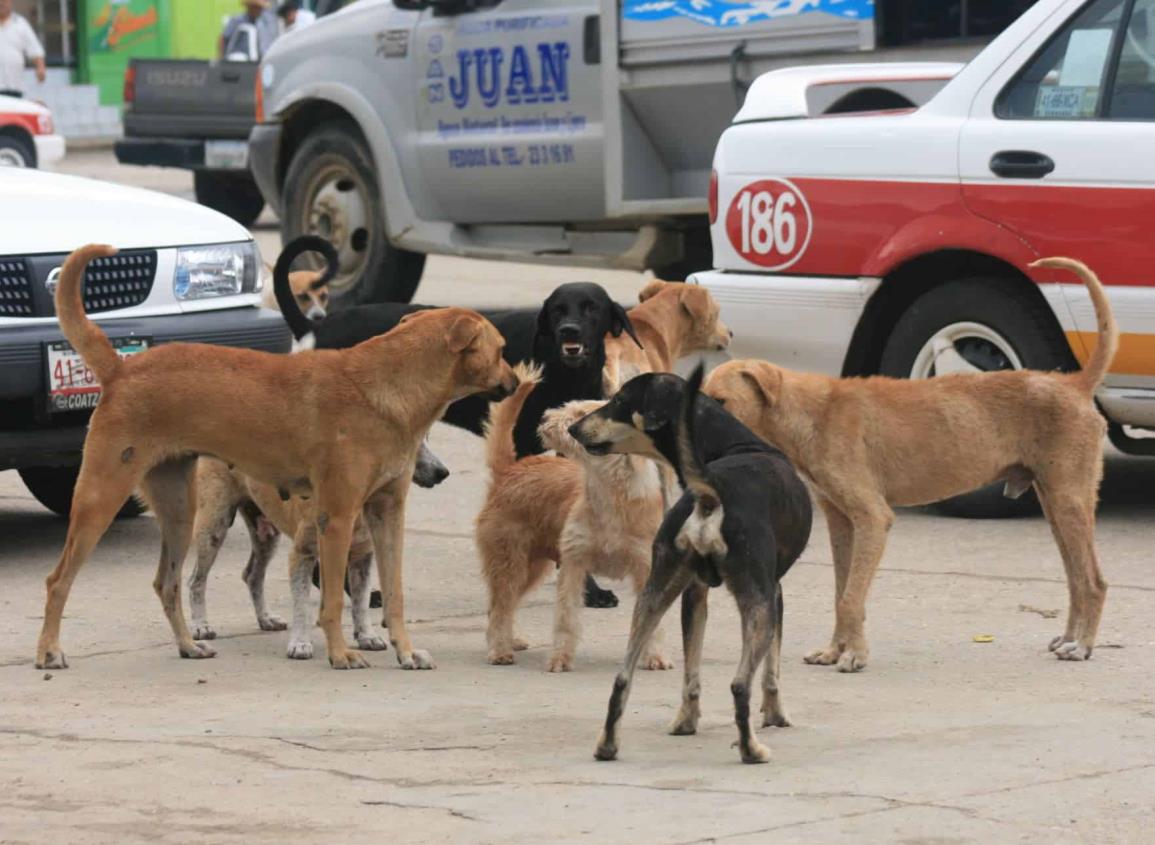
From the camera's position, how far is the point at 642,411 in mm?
5766

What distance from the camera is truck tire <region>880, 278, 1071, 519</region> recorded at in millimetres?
8344

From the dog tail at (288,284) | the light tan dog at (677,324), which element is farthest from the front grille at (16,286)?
the light tan dog at (677,324)

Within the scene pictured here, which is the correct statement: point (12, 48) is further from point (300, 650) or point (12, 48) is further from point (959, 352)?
point (300, 650)

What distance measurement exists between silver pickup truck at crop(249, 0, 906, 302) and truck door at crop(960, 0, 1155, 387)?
6.13 ft

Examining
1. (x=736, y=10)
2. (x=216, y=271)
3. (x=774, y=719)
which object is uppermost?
(x=736, y=10)

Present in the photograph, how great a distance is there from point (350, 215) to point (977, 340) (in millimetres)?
6499

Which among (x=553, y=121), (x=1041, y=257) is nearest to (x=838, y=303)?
(x=1041, y=257)

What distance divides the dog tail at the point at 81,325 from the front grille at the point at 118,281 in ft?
4.75

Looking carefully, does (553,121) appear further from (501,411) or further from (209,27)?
(209,27)

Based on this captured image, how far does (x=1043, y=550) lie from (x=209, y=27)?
31303 millimetres

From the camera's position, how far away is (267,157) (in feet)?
48.8

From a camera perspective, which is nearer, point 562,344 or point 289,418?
point 289,418

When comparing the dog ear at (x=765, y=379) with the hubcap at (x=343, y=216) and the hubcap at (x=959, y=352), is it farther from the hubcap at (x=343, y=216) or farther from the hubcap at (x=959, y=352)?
the hubcap at (x=343, y=216)

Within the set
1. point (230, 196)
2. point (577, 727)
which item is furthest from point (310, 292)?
point (230, 196)
